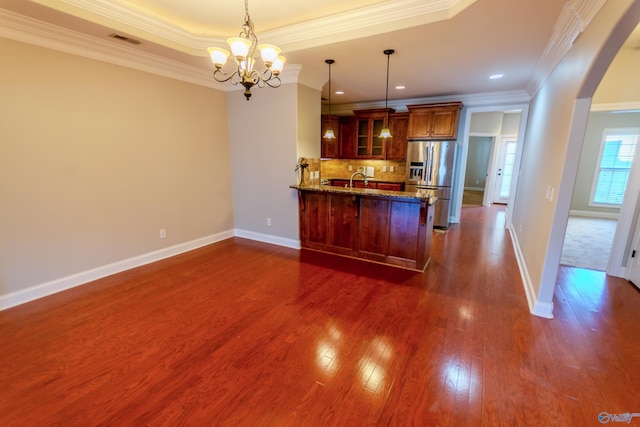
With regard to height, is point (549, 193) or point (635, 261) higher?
point (549, 193)

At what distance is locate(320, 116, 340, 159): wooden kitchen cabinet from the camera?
6.71m

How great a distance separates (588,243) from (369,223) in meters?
4.03

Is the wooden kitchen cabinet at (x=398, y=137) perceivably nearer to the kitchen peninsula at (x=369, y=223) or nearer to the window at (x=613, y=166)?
the kitchen peninsula at (x=369, y=223)

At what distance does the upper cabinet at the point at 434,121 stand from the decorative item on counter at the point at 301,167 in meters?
2.58

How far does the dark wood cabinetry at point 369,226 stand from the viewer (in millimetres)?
3566

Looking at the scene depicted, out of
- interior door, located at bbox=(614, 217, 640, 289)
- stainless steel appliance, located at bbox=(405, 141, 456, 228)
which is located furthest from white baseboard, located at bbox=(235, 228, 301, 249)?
interior door, located at bbox=(614, 217, 640, 289)

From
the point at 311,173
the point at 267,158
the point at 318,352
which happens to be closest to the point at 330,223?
the point at 311,173

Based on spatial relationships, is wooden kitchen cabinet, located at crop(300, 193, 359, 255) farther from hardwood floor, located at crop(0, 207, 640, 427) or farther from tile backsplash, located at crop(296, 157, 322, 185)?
hardwood floor, located at crop(0, 207, 640, 427)

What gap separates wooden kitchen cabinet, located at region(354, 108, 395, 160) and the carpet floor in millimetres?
3637

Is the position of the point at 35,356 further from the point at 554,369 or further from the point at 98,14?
the point at 554,369

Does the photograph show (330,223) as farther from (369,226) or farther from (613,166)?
(613,166)

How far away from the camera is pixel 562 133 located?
2.51m

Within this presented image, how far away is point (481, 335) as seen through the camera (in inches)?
92.3

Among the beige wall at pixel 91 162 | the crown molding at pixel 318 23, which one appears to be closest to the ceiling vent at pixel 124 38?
the crown molding at pixel 318 23
